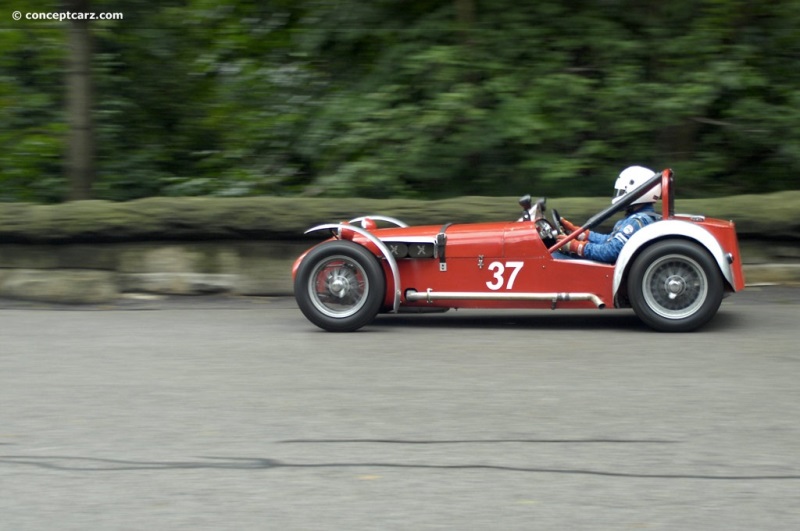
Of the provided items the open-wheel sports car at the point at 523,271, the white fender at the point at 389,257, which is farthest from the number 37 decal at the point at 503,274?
the white fender at the point at 389,257

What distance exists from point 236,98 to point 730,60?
20.8ft

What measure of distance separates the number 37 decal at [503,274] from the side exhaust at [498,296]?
0.23 ft

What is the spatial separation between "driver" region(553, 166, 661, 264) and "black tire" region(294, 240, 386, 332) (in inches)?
59.8

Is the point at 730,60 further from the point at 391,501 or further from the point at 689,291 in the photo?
the point at 391,501

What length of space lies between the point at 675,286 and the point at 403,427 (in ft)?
11.4

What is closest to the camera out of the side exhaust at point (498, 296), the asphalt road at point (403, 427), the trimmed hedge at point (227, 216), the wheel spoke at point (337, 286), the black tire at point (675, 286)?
the asphalt road at point (403, 427)

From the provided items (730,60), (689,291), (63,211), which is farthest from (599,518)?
(730,60)

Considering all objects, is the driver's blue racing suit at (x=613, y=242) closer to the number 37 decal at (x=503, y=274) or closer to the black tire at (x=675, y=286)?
the black tire at (x=675, y=286)

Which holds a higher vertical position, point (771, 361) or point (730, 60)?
point (730, 60)

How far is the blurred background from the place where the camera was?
12.4 meters

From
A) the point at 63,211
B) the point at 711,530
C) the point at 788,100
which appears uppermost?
the point at 788,100

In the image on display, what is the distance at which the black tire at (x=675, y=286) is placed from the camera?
818 cm

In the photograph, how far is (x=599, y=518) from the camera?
4.25m

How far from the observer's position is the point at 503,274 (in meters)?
8.48
